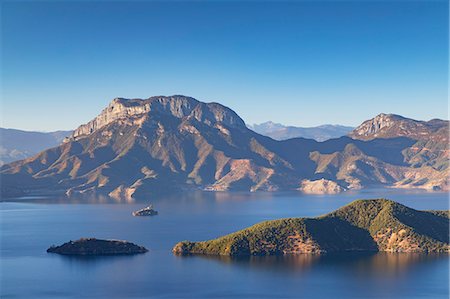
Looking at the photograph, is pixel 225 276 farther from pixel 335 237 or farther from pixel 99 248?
pixel 99 248

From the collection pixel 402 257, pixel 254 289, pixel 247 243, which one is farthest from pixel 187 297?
pixel 402 257

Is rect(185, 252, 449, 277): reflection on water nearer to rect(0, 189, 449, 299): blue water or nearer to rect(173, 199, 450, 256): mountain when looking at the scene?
rect(0, 189, 449, 299): blue water

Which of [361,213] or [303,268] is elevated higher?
[361,213]

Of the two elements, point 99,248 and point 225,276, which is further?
point 99,248

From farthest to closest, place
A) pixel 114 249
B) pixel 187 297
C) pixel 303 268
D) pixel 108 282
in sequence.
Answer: pixel 114 249
pixel 303 268
pixel 108 282
pixel 187 297

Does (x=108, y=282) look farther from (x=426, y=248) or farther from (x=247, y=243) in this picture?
(x=426, y=248)

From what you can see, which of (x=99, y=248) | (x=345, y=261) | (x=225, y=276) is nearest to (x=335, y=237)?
(x=345, y=261)
